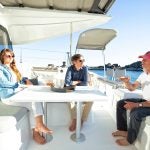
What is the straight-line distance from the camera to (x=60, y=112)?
10.3 feet

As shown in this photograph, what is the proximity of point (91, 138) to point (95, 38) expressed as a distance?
2476mm

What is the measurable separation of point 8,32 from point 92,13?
1.75 meters

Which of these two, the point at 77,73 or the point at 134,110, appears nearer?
the point at 134,110

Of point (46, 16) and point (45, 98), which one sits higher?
point (46, 16)

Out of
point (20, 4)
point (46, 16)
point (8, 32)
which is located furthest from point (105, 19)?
point (8, 32)

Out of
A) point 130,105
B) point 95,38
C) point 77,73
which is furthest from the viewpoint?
point 95,38

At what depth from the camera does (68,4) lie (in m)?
4.05

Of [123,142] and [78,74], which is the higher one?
[78,74]

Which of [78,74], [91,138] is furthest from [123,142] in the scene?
[78,74]

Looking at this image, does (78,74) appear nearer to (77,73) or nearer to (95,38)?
(77,73)

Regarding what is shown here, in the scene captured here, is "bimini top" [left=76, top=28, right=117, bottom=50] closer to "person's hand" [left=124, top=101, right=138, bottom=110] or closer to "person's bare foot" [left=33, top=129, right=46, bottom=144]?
"person's hand" [left=124, top=101, right=138, bottom=110]

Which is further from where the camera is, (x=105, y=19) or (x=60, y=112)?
(x=105, y=19)

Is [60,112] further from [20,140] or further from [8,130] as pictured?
[8,130]

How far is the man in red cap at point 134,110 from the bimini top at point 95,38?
1674 millimetres
